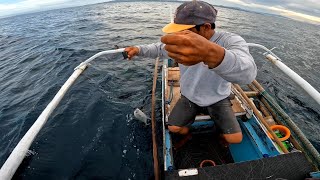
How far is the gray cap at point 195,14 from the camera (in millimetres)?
2827

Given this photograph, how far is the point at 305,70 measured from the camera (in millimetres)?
16453

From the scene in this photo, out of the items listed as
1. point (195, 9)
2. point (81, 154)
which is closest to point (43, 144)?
point (81, 154)

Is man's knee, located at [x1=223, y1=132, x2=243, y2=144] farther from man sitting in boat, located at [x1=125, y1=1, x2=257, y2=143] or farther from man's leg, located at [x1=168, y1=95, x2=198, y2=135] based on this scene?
man's leg, located at [x1=168, y1=95, x2=198, y2=135]

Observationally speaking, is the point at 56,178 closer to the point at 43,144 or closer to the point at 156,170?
the point at 43,144

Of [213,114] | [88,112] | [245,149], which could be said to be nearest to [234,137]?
[213,114]

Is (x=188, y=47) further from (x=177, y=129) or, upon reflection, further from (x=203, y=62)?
(x=177, y=129)

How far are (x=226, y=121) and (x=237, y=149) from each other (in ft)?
4.14

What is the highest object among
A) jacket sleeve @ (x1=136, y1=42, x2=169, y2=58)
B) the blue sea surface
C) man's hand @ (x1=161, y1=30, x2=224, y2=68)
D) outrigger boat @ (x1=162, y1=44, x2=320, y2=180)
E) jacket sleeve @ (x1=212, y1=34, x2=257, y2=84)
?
man's hand @ (x1=161, y1=30, x2=224, y2=68)

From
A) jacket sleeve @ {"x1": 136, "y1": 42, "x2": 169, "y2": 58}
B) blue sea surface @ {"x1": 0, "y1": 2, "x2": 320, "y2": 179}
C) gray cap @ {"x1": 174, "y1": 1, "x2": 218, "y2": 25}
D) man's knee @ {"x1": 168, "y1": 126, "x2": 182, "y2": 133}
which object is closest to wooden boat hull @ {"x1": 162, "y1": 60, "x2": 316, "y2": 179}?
man's knee @ {"x1": 168, "y1": 126, "x2": 182, "y2": 133}

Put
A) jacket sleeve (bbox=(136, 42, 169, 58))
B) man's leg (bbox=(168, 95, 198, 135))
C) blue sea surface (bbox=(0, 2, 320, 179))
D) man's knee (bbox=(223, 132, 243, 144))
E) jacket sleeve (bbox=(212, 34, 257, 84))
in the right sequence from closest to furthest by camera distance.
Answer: jacket sleeve (bbox=(212, 34, 257, 84))
man's knee (bbox=(223, 132, 243, 144))
man's leg (bbox=(168, 95, 198, 135))
jacket sleeve (bbox=(136, 42, 169, 58))
blue sea surface (bbox=(0, 2, 320, 179))

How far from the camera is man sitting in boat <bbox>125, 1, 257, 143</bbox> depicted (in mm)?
1628

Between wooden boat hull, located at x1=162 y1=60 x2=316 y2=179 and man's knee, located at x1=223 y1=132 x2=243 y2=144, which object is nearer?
wooden boat hull, located at x1=162 y1=60 x2=316 y2=179

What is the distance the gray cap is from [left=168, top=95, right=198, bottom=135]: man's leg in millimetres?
1943

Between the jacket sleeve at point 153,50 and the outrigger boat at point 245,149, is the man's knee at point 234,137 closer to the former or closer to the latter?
the outrigger boat at point 245,149
